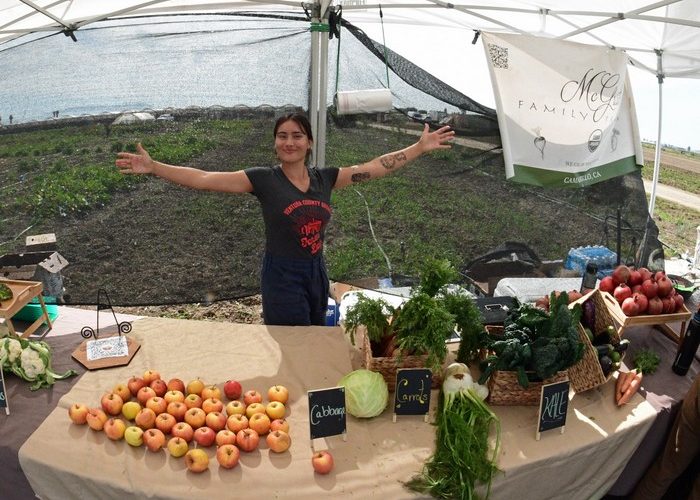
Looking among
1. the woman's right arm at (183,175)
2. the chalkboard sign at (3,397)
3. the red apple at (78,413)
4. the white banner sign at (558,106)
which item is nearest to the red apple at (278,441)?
the red apple at (78,413)

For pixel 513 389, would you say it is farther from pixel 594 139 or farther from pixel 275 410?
pixel 594 139

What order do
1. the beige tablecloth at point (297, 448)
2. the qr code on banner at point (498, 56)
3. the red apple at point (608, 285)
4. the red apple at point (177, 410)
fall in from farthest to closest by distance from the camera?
1. the qr code on banner at point (498, 56)
2. the red apple at point (608, 285)
3. the red apple at point (177, 410)
4. the beige tablecloth at point (297, 448)

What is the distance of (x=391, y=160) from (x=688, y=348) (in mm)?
1850

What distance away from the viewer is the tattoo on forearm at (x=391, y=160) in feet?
9.72

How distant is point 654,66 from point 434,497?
18.6ft

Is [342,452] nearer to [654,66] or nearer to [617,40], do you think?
[617,40]

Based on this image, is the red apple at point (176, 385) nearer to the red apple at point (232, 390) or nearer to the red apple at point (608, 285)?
the red apple at point (232, 390)

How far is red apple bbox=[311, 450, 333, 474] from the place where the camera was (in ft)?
5.43

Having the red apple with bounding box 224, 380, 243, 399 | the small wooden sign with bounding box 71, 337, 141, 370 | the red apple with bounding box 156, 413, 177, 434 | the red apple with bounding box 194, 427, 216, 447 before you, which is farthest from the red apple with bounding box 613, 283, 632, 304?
the small wooden sign with bounding box 71, 337, 141, 370

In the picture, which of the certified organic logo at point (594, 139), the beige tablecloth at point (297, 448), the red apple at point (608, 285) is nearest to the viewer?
the beige tablecloth at point (297, 448)

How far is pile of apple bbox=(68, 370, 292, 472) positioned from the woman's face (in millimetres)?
1190

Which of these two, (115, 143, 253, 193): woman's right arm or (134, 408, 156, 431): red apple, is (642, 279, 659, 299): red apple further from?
(134, 408, 156, 431): red apple

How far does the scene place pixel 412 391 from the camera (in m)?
1.91

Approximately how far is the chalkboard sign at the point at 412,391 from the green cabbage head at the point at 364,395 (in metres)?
0.07
